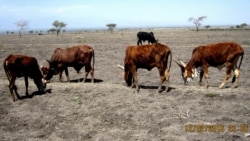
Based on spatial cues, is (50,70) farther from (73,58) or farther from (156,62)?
(156,62)

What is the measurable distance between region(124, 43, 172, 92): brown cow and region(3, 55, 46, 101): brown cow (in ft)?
11.7

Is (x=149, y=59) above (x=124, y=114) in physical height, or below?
above

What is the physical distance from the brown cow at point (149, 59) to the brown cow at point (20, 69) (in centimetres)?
358

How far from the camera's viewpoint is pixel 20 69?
38.7 feet

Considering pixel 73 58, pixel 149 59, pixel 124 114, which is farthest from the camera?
pixel 73 58

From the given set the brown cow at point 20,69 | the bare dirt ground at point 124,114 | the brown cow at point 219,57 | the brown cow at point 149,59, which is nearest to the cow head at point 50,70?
the bare dirt ground at point 124,114

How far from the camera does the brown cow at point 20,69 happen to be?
11469mm

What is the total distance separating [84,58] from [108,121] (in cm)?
569

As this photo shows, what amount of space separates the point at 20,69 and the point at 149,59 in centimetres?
484

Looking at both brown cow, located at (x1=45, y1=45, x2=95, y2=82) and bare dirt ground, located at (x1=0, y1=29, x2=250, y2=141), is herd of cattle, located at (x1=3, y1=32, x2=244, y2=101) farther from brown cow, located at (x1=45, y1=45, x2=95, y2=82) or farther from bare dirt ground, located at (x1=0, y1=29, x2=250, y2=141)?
brown cow, located at (x1=45, y1=45, x2=95, y2=82)

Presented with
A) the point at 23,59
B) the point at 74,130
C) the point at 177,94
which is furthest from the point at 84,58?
the point at 74,130
